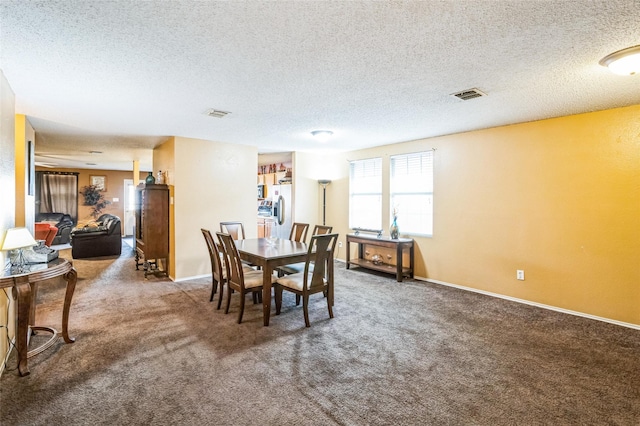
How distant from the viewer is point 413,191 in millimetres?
5352

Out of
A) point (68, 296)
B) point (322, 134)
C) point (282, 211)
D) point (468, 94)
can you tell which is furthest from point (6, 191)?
point (282, 211)

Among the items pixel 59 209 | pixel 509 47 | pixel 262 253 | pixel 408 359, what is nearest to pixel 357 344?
pixel 408 359

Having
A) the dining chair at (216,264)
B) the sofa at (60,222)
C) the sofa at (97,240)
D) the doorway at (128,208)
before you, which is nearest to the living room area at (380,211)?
the dining chair at (216,264)

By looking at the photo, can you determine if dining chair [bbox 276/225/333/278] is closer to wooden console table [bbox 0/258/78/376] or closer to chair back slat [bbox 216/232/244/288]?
chair back slat [bbox 216/232/244/288]

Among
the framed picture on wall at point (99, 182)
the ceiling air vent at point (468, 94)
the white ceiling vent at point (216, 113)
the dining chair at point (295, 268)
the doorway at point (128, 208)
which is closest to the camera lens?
the ceiling air vent at point (468, 94)

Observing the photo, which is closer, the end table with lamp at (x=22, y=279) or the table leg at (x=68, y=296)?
the end table with lamp at (x=22, y=279)

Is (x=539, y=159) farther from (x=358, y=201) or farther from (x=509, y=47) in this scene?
(x=358, y=201)

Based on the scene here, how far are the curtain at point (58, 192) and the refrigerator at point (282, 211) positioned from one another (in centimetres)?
778

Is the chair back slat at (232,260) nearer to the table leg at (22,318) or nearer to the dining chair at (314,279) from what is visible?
the dining chair at (314,279)

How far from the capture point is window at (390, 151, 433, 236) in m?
5.15

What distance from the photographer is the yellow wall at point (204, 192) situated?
5.05 m

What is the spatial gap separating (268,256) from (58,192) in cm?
1043

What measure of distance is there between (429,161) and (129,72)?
13.9 ft

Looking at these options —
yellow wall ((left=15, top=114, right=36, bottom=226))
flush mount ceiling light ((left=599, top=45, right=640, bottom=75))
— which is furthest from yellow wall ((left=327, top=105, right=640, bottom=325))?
yellow wall ((left=15, top=114, right=36, bottom=226))
